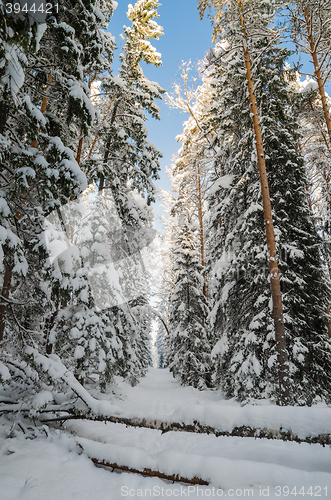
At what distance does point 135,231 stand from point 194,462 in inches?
305

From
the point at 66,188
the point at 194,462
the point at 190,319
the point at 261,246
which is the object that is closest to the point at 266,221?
the point at 261,246

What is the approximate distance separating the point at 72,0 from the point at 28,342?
713 centimetres

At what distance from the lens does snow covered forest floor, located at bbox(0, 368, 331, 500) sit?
264 centimetres

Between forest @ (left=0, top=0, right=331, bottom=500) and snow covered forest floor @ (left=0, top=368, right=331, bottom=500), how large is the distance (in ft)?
0.11

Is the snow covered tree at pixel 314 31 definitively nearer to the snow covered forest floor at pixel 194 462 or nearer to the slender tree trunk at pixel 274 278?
the slender tree trunk at pixel 274 278

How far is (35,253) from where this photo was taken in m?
4.80

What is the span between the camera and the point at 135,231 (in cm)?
984

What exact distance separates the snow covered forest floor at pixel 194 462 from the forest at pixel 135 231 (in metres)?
0.03

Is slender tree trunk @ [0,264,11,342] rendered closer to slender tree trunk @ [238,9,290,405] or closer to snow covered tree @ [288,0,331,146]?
slender tree trunk @ [238,9,290,405]

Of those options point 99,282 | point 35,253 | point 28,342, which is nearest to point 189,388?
point 99,282

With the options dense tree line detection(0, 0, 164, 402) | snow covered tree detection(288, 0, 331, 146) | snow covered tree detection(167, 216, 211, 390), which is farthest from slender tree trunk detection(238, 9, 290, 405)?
snow covered tree detection(167, 216, 211, 390)

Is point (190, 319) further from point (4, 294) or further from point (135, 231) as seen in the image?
point (4, 294)

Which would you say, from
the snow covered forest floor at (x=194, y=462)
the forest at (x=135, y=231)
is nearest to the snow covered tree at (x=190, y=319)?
the forest at (x=135, y=231)

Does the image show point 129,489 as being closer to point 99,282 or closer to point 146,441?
point 146,441
